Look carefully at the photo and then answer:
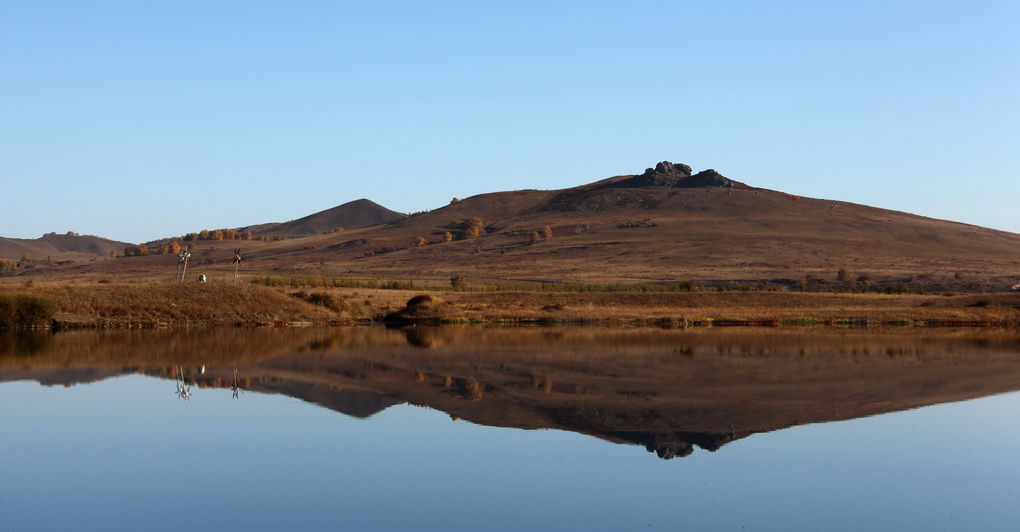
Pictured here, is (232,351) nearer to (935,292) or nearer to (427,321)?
(427,321)

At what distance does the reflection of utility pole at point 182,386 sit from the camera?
71.8ft

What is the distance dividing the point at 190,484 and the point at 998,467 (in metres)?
12.6

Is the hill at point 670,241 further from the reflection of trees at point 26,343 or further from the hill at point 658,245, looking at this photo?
the reflection of trees at point 26,343

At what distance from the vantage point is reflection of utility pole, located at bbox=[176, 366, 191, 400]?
21.9 m

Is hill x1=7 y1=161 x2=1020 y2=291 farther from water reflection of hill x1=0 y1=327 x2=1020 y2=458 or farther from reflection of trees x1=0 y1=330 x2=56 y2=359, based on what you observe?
reflection of trees x1=0 y1=330 x2=56 y2=359

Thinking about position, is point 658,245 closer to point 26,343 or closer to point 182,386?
point 26,343

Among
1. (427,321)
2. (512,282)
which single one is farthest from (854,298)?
(512,282)

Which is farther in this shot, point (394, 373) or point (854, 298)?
point (854, 298)

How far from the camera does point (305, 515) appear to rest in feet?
37.8

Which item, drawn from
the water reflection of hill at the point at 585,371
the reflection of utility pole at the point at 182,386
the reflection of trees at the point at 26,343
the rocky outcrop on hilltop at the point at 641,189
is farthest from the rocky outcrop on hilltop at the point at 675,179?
the reflection of utility pole at the point at 182,386

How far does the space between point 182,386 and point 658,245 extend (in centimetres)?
8649

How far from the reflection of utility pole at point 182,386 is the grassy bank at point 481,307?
19014mm

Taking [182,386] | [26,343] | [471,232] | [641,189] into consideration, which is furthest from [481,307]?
[641,189]

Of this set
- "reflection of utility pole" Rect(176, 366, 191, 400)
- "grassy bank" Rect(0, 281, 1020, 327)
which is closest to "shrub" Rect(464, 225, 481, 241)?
"grassy bank" Rect(0, 281, 1020, 327)
